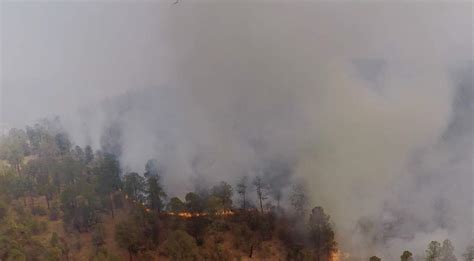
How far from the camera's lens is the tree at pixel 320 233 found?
4081cm

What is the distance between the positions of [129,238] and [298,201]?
1891 centimetres

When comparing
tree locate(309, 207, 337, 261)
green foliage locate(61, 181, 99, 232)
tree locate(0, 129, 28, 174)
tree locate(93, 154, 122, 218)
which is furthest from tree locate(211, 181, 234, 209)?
tree locate(0, 129, 28, 174)

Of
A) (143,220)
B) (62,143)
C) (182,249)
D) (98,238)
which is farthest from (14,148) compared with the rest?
(182,249)

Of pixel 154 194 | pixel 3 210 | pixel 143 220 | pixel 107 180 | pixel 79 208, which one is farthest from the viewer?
pixel 107 180

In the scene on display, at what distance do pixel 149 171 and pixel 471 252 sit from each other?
3671 cm

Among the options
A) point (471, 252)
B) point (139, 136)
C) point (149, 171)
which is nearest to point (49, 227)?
point (149, 171)

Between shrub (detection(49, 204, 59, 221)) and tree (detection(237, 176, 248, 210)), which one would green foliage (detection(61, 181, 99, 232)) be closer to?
shrub (detection(49, 204, 59, 221))

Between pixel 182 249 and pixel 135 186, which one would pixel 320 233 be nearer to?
pixel 182 249

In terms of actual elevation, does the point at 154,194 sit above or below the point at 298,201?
above

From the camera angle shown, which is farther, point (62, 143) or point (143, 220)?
point (62, 143)

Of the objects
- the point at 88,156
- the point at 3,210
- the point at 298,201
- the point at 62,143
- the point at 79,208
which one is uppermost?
the point at 62,143

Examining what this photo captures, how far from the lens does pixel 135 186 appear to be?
45.8m

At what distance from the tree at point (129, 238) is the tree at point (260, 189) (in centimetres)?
1496

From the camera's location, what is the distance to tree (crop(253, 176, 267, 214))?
48281 mm
